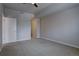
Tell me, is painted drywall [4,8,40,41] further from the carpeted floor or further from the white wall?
the carpeted floor

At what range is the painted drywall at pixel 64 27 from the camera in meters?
4.62

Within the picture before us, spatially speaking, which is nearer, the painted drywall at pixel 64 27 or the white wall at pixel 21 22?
the painted drywall at pixel 64 27

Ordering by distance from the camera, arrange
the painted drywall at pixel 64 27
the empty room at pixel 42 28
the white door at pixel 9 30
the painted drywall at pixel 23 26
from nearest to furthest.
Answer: the empty room at pixel 42 28 < the painted drywall at pixel 64 27 < the white door at pixel 9 30 < the painted drywall at pixel 23 26

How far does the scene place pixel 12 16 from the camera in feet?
20.5

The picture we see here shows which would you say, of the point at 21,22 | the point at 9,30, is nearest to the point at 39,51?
the point at 9,30

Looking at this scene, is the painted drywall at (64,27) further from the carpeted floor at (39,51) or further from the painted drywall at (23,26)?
the painted drywall at (23,26)

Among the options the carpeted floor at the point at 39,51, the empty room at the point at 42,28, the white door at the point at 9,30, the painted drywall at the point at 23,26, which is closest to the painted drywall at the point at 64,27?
the empty room at the point at 42,28

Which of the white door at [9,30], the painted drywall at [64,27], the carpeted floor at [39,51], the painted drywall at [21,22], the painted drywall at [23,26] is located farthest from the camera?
the painted drywall at [23,26]

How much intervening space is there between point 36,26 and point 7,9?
144 inches

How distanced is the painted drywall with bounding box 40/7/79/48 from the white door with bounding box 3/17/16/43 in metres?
3.11

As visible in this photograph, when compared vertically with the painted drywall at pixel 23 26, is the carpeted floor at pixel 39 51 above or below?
below

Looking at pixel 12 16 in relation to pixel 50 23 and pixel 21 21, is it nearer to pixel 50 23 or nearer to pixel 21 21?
pixel 21 21

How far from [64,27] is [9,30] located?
4171 mm

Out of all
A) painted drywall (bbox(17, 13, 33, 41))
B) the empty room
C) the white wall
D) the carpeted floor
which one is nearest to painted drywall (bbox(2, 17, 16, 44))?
the empty room
